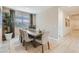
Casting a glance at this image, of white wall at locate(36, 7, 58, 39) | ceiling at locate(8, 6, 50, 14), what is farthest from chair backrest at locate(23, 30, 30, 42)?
ceiling at locate(8, 6, 50, 14)

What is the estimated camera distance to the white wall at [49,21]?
1.93 metres

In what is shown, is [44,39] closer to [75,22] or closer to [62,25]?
[62,25]

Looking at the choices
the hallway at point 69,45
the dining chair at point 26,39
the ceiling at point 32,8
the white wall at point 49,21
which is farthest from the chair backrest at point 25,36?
the hallway at point 69,45

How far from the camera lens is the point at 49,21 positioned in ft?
6.43

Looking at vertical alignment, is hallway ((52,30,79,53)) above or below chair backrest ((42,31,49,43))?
below

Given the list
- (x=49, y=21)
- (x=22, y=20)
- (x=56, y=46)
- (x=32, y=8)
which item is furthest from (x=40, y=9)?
(x=56, y=46)

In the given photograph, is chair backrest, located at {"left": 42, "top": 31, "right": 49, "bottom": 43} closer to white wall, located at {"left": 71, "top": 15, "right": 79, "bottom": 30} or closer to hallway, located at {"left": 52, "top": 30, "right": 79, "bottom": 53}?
hallway, located at {"left": 52, "top": 30, "right": 79, "bottom": 53}

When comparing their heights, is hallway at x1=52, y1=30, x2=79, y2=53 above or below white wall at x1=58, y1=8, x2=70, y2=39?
below

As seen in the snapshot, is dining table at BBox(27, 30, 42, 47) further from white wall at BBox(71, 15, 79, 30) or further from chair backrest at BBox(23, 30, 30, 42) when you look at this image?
white wall at BBox(71, 15, 79, 30)

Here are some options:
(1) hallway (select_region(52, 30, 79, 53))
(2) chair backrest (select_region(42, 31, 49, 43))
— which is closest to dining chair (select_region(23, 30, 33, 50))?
(2) chair backrest (select_region(42, 31, 49, 43))

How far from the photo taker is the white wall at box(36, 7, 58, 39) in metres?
1.93

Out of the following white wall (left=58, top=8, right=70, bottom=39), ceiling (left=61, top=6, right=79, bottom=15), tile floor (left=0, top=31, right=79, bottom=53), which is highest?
ceiling (left=61, top=6, right=79, bottom=15)

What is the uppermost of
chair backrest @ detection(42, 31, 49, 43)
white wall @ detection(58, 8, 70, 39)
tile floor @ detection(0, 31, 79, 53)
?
white wall @ detection(58, 8, 70, 39)
